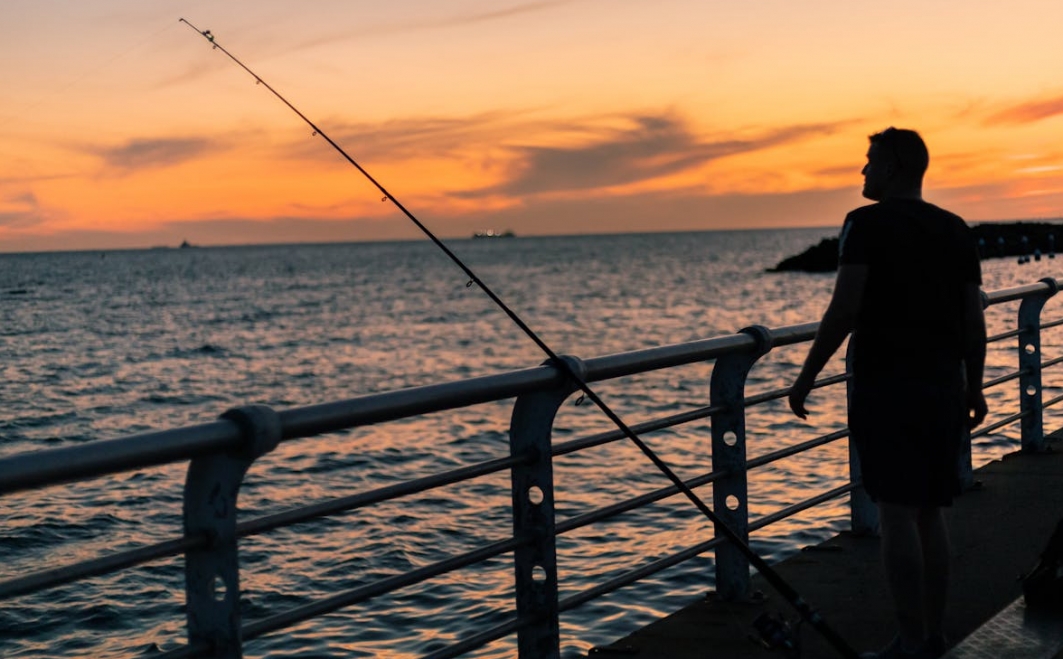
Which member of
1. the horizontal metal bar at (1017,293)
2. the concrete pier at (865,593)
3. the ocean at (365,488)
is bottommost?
the ocean at (365,488)

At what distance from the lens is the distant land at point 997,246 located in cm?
11175

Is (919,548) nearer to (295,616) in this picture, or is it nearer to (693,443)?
(295,616)

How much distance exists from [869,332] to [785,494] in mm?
8291

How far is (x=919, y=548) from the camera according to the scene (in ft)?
12.6

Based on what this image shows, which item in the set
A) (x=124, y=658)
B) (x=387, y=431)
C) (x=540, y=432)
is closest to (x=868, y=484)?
(x=540, y=432)

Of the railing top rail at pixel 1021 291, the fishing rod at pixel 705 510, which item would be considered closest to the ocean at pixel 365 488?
the fishing rod at pixel 705 510

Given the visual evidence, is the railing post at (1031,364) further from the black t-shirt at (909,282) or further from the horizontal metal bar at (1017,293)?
the black t-shirt at (909,282)

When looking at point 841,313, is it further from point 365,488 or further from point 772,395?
point 365,488

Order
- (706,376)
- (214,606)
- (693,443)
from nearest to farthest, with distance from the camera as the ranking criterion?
1. (214,606)
2. (693,443)
3. (706,376)

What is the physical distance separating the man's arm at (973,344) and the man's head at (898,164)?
0.37m

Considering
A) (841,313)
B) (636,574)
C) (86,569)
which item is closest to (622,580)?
(636,574)

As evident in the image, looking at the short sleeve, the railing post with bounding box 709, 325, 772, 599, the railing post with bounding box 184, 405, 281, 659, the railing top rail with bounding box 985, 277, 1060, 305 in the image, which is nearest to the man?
the short sleeve

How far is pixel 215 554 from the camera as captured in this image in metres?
2.65

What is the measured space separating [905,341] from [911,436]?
0.95 feet
